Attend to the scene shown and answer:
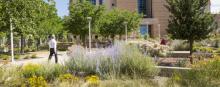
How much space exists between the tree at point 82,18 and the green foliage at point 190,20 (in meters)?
30.3

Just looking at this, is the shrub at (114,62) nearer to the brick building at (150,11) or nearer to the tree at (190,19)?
the tree at (190,19)

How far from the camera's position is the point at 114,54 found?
1404cm

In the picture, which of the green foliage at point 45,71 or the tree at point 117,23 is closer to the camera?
the green foliage at point 45,71

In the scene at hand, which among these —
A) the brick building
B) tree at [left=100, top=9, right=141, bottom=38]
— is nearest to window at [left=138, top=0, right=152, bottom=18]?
the brick building

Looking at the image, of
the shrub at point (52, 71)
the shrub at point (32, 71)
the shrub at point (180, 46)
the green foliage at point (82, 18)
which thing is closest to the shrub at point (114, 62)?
the shrub at point (52, 71)

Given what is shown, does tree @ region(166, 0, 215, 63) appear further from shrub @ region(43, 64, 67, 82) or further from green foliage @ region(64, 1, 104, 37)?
green foliage @ region(64, 1, 104, 37)

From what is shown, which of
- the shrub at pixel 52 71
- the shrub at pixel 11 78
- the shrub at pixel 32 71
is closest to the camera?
the shrub at pixel 11 78

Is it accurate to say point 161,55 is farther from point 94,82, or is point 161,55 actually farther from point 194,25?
point 94,82

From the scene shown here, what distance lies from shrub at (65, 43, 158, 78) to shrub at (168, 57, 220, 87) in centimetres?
162

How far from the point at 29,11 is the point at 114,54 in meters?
9.58

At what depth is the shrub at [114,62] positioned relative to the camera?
1331 centimetres

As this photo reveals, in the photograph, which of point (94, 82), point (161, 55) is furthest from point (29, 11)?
point (94, 82)

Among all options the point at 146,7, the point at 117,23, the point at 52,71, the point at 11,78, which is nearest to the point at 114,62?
the point at 52,71

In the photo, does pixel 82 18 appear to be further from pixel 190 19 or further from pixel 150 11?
pixel 150 11
